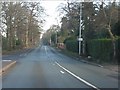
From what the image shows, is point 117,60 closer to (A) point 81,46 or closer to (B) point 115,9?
(B) point 115,9

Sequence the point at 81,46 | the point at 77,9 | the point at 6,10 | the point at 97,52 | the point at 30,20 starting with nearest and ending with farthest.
Answer: the point at 97,52 → the point at 81,46 → the point at 77,9 → the point at 6,10 → the point at 30,20

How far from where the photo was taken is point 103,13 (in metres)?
39.2

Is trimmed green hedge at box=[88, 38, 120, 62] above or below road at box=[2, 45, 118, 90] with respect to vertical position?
above

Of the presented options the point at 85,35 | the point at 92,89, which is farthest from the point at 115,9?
the point at 92,89

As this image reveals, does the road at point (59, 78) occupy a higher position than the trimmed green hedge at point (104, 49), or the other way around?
the trimmed green hedge at point (104, 49)

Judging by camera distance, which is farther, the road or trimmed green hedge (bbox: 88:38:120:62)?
trimmed green hedge (bbox: 88:38:120:62)

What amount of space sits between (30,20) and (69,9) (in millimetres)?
20579

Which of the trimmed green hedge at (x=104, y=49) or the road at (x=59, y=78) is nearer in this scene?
the road at (x=59, y=78)

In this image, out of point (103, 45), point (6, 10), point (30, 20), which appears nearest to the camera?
point (103, 45)

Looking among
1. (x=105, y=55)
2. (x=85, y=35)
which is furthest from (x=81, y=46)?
(x=105, y=55)

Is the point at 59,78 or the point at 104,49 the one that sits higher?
the point at 104,49

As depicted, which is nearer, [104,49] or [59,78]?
[59,78]

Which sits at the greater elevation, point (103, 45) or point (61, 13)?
point (61, 13)

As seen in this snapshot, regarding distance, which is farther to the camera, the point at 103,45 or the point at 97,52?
the point at 97,52
